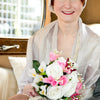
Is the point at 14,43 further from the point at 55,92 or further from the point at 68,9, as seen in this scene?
the point at 55,92

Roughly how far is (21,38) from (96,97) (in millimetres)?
1396

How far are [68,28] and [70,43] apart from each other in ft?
0.33

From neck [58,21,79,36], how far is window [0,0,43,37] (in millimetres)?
1172

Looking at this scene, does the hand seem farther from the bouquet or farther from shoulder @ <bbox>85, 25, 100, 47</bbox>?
shoulder @ <bbox>85, 25, 100, 47</bbox>

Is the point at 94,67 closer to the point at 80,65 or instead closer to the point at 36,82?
the point at 80,65

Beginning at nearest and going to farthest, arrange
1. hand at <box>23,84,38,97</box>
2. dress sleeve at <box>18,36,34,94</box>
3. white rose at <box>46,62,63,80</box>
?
white rose at <box>46,62,63,80</box>
hand at <box>23,84,38,97</box>
dress sleeve at <box>18,36,34,94</box>

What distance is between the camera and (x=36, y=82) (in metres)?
1.17

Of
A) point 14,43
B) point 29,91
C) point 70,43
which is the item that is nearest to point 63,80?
point 29,91

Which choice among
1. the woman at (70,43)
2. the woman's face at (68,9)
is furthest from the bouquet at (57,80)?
the woman's face at (68,9)

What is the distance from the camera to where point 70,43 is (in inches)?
58.4

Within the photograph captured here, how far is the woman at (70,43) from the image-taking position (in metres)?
1.36

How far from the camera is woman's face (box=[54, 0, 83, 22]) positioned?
1339 millimetres

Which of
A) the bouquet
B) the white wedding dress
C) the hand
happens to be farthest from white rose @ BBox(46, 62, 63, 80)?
the white wedding dress

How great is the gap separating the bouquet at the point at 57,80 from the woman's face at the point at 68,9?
0.31 m
